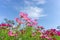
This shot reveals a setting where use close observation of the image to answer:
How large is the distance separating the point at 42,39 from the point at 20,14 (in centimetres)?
67

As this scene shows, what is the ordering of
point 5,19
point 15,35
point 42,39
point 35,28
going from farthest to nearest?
point 5,19
point 35,28
point 42,39
point 15,35

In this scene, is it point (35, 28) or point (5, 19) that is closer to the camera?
point (35, 28)

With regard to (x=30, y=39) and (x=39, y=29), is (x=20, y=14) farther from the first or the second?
(x=39, y=29)

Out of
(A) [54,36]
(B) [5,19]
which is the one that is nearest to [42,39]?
(A) [54,36]

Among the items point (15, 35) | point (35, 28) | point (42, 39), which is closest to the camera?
point (15, 35)

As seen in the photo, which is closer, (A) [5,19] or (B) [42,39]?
(B) [42,39]

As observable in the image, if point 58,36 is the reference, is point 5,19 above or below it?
above

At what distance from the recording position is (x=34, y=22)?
410 centimetres

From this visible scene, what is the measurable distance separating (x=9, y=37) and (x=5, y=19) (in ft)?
5.56

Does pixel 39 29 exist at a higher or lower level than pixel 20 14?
lower

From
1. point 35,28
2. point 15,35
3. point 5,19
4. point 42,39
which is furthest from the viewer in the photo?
point 5,19

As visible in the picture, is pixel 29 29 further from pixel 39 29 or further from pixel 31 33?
pixel 39 29

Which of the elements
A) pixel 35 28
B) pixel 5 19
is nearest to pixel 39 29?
pixel 35 28

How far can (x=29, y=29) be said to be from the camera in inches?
159
